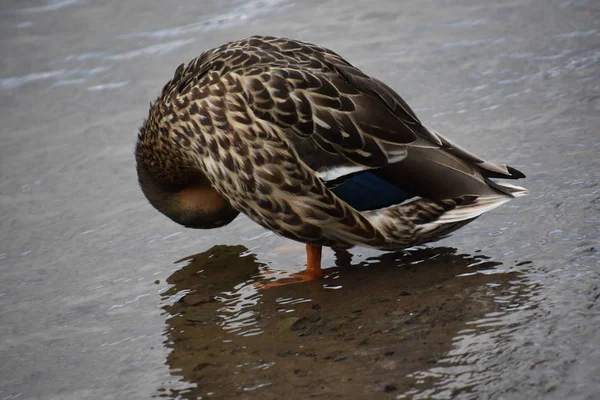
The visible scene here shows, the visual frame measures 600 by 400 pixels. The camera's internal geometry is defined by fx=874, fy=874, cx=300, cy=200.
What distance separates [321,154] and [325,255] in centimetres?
84

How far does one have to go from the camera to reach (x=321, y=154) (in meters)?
4.60

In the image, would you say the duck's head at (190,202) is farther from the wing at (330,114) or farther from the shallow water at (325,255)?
the wing at (330,114)

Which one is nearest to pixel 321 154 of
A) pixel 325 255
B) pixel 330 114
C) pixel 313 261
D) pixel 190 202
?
pixel 330 114

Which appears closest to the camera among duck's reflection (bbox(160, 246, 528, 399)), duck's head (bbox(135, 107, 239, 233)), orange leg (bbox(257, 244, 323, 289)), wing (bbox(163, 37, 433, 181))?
duck's reflection (bbox(160, 246, 528, 399))

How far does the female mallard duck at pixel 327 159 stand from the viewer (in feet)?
15.1

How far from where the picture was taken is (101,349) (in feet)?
14.5

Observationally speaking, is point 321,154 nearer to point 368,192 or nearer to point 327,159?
point 327,159

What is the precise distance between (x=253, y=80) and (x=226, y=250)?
1.18 metres

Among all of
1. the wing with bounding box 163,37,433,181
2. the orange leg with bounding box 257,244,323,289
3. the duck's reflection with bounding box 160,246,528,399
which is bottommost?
the duck's reflection with bounding box 160,246,528,399

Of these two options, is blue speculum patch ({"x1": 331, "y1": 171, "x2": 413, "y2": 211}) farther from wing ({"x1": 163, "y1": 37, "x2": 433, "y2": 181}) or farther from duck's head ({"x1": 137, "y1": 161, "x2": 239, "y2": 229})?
duck's head ({"x1": 137, "y1": 161, "x2": 239, "y2": 229})

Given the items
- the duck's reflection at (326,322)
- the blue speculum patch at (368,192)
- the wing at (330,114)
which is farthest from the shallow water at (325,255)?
the wing at (330,114)

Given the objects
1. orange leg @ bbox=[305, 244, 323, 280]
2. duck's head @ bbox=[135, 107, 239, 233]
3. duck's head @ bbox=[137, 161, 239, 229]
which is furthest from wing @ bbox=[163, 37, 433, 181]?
duck's head @ bbox=[137, 161, 239, 229]

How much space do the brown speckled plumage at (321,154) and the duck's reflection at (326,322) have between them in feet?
0.85

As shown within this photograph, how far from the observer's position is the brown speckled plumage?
461 cm
